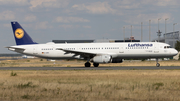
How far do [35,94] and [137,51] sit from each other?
1177 inches

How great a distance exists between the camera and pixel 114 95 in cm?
1419

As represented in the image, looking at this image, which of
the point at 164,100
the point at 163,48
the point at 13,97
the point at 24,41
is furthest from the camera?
the point at 24,41

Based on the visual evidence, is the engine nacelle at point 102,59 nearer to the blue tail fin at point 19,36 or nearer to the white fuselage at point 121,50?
the white fuselage at point 121,50

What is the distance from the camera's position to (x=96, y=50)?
4412cm

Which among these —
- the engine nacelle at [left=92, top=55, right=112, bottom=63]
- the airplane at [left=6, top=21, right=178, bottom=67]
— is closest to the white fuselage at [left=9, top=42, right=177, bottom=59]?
the airplane at [left=6, top=21, right=178, bottom=67]

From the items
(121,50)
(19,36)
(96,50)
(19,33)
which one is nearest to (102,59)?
(96,50)

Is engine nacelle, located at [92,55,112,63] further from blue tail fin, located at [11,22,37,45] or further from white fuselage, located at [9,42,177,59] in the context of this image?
blue tail fin, located at [11,22,37,45]

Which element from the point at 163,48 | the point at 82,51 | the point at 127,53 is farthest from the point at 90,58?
the point at 163,48

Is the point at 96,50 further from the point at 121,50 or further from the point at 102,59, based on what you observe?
the point at 121,50

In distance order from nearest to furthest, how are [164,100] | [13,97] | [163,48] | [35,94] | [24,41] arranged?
[164,100]
[13,97]
[35,94]
[163,48]
[24,41]

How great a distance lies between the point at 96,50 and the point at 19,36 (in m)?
15.5

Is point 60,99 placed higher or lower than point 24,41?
lower

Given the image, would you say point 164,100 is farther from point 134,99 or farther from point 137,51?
point 137,51

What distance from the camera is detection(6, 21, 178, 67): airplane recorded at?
42062 millimetres
